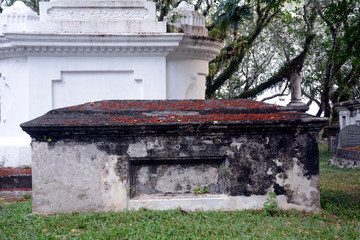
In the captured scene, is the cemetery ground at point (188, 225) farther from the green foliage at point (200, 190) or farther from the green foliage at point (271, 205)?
the green foliage at point (200, 190)

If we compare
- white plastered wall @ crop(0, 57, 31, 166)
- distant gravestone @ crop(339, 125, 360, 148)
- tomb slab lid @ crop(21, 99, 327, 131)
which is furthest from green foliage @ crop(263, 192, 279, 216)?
distant gravestone @ crop(339, 125, 360, 148)

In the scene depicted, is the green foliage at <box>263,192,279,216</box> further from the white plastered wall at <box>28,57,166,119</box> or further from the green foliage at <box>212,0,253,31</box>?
the white plastered wall at <box>28,57,166,119</box>

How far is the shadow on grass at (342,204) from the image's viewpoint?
5265mm

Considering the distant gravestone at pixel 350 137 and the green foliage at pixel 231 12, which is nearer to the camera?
the green foliage at pixel 231 12

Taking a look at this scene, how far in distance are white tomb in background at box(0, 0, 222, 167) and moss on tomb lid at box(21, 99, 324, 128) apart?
138 inches

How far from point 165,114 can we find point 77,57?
4836 mm

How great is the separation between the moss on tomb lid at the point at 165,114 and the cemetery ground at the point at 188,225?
1.06 metres

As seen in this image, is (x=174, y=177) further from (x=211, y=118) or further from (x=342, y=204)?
(x=342, y=204)

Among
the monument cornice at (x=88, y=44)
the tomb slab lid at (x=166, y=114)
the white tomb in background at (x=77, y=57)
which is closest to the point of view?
the tomb slab lid at (x=166, y=114)

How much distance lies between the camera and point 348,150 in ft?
40.8

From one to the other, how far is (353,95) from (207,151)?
67.7 feet

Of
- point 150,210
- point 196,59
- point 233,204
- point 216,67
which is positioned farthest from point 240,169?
point 216,67

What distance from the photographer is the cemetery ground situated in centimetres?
427

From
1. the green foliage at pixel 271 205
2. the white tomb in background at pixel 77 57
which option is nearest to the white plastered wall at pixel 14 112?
the white tomb in background at pixel 77 57
